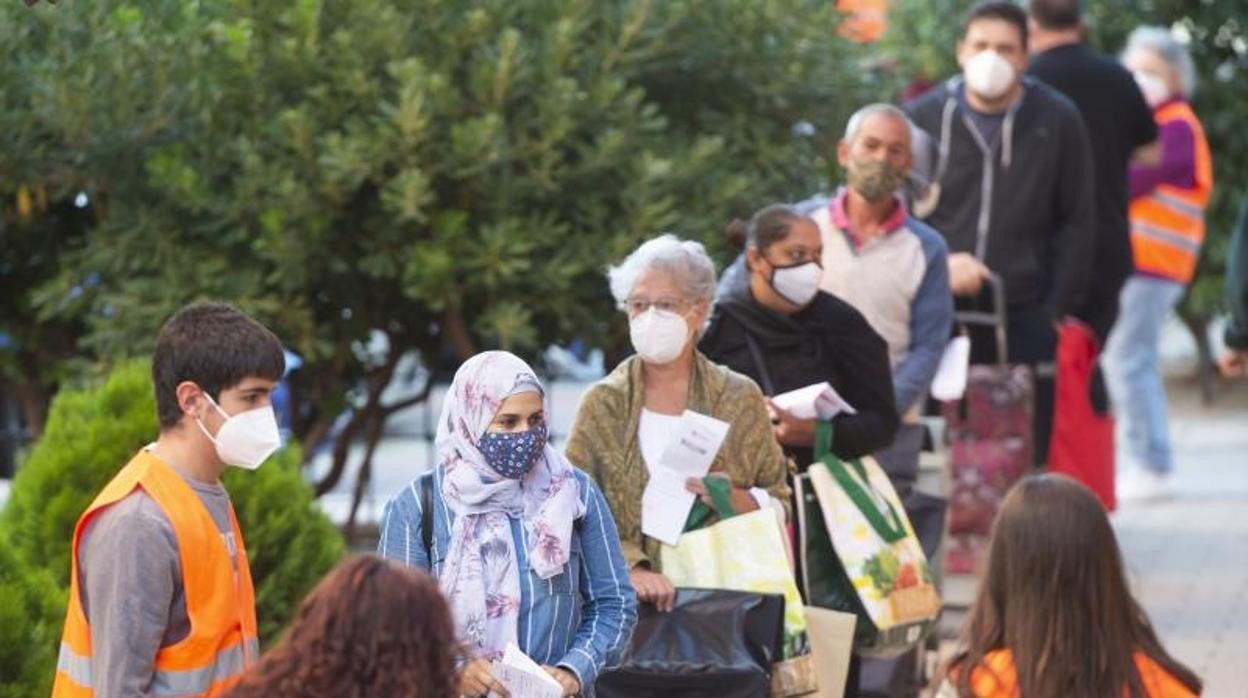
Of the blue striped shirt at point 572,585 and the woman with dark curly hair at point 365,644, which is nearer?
the woman with dark curly hair at point 365,644

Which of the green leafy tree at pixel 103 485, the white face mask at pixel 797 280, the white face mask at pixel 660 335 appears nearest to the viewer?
the white face mask at pixel 660 335

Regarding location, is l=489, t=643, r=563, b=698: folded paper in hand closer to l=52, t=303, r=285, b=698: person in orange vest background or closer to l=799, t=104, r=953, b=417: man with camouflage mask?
l=52, t=303, r=285, b=698: person in orange vest background

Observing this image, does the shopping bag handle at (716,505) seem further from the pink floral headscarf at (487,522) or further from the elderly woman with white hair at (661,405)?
the pink floral headscarf at (487,522)

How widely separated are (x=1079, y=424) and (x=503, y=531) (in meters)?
5.07

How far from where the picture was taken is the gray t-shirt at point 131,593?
14.3 ft

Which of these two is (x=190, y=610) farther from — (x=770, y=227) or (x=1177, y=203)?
(x=1177, y=203)

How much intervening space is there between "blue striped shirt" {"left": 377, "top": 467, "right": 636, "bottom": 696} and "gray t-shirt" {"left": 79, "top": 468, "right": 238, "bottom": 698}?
506 millimetres

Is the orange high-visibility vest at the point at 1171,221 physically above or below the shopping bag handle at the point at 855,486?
above

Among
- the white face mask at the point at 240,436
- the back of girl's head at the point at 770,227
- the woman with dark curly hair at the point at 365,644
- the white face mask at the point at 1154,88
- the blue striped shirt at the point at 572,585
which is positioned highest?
the white face mask at the point at 1154,88

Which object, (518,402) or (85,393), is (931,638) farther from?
(518,402)

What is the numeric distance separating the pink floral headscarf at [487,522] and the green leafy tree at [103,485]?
1.42m

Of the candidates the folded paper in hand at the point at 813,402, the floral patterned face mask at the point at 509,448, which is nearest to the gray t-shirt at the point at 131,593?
the floral patterned face mask at the point at 509,448

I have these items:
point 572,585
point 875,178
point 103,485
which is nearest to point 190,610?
point 572,585

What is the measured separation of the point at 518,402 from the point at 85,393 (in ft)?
7.90
